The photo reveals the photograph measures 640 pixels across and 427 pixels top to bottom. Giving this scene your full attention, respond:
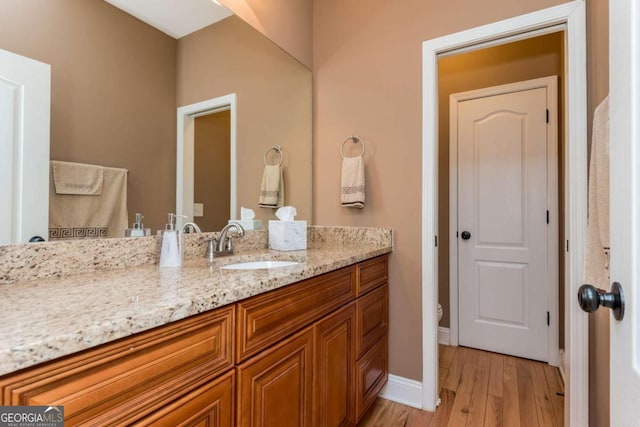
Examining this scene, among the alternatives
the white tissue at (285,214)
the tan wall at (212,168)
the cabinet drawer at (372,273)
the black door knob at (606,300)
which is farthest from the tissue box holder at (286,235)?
the black door knob at (606,300)

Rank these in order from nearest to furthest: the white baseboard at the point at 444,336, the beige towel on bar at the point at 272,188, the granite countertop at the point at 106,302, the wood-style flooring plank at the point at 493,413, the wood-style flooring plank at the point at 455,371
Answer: the granite countertop at the point at 106,302, the wood-style flooring plank at the point at 493,413, the beige towel on bar at the point at 272,188, the wood-style flooring plank at the point at 455,371, the white baseboard at the point at 444,336

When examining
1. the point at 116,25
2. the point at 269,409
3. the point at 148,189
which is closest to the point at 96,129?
the point at 148,189

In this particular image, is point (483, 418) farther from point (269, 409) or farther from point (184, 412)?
point (184, 412)

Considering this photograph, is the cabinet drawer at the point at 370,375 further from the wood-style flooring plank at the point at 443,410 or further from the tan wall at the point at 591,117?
the tan wall at the point at 591,117

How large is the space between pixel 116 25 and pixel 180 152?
496 millimetres

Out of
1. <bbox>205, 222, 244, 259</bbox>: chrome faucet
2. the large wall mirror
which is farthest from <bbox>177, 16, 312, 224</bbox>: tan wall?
<bbox>205, 222, 244, 259</bbox>: chrome faucet

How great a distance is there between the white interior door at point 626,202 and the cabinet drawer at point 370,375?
3.48 ft

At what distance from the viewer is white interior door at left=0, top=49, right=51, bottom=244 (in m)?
0.88

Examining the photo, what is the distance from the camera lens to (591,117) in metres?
1.45

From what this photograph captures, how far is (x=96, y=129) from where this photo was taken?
3.61ft

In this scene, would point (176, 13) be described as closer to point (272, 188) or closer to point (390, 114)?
point (272, 188)

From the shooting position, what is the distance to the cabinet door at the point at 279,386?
0.87m

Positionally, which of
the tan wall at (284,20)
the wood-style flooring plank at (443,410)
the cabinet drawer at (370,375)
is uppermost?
the tan wall at (284,20)

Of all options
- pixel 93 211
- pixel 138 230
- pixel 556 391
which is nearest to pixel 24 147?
pixel 93 211
